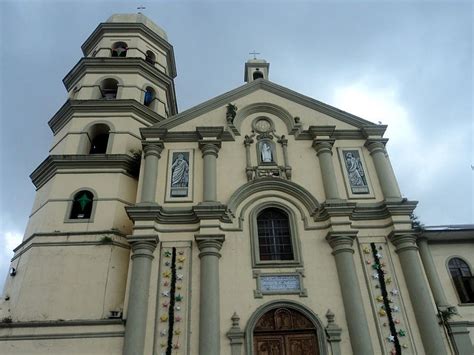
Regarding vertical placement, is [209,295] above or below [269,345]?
above

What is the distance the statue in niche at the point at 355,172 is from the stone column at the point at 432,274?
288 cm

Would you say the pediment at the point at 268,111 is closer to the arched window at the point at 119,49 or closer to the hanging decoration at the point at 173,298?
the hanging decoration at the point at 173,298

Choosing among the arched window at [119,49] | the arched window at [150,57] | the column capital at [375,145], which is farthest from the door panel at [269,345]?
the arched window at [119,49]

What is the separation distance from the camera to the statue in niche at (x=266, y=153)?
16406 mm

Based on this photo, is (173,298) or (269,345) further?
(173,298)

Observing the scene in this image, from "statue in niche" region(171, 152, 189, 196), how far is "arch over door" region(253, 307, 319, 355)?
18.9 feet

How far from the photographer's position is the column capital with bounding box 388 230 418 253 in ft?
45.8

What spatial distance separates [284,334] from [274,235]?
365 centimetres

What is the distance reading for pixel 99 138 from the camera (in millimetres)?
19109

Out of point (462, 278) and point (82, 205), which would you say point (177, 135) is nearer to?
point (82, 205)

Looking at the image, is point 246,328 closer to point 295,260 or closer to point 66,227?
point 295,260

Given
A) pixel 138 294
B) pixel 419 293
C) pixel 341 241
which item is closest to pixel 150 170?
pixel 138 294

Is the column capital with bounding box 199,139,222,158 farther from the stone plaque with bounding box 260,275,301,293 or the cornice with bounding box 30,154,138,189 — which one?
the stone plaque with bounding box 260,275,301,293

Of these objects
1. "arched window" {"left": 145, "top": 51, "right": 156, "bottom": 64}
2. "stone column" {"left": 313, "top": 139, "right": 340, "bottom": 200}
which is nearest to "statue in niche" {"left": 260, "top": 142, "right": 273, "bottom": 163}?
"stone column" {"left": 313, "top": 139, "right": 340, "bottom": 200}
